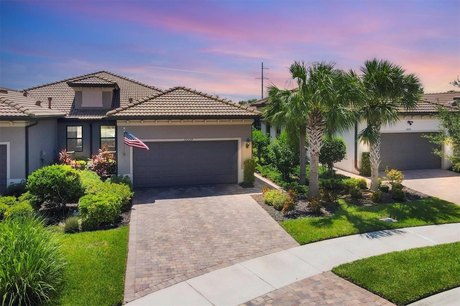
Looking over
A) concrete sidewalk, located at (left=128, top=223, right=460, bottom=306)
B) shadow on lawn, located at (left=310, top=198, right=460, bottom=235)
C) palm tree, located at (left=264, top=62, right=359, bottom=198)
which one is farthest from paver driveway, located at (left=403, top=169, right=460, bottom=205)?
palm tree, located at (left=264, top=62, right=359, bottom=198)

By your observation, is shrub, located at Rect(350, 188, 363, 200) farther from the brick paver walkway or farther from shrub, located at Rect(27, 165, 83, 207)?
shrub, located at Rect(27, 165, 83, 207)

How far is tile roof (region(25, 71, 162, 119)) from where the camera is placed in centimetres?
2595

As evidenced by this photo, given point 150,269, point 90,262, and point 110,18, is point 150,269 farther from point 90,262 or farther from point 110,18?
point 110,18

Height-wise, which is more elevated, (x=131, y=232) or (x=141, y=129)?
(x=141, y=129)

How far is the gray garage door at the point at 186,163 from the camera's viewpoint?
57.7ft

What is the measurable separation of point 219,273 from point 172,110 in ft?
33.8

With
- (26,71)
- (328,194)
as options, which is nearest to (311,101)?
(328,194)

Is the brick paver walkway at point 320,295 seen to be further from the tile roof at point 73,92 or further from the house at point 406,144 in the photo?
the tile roof at point 73,92

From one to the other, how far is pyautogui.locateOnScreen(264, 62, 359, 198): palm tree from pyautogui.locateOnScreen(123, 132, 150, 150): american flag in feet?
20.4

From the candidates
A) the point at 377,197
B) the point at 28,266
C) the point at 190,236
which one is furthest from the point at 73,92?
the point at 28,266

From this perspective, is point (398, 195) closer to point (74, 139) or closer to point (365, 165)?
point (365, 165)

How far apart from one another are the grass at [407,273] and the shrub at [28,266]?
20.9ft

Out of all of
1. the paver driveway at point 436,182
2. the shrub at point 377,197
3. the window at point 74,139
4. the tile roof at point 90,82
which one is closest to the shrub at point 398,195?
the shrub at point 377,197

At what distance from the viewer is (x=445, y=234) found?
11.3 m
